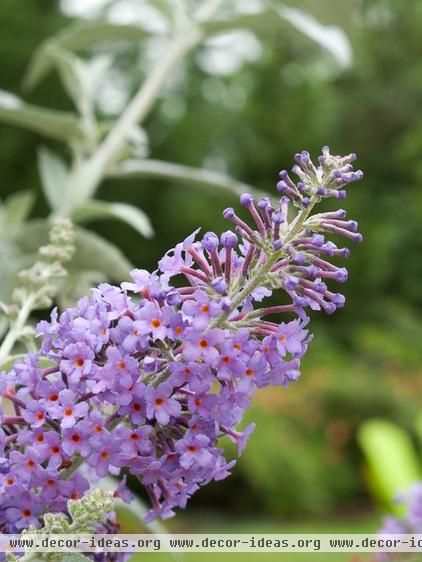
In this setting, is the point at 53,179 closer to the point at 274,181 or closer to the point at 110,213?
the point at 110,213

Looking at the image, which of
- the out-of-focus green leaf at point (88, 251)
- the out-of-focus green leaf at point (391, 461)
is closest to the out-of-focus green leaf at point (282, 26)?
the out-of-focus green leaf at point (88, 251)

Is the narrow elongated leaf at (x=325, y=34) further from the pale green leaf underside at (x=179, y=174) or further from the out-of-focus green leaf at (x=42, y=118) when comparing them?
the out-of-focus green leaf at (x=42, y=118)

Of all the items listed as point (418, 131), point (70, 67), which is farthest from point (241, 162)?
point (70, 67)

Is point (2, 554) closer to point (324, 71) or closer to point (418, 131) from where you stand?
point (418, 131)

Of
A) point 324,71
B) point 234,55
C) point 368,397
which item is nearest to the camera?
point 368,397

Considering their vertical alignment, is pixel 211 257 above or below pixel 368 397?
below

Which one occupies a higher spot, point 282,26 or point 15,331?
point 282,26

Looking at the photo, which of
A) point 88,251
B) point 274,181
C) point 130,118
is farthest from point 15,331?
point 274,181
